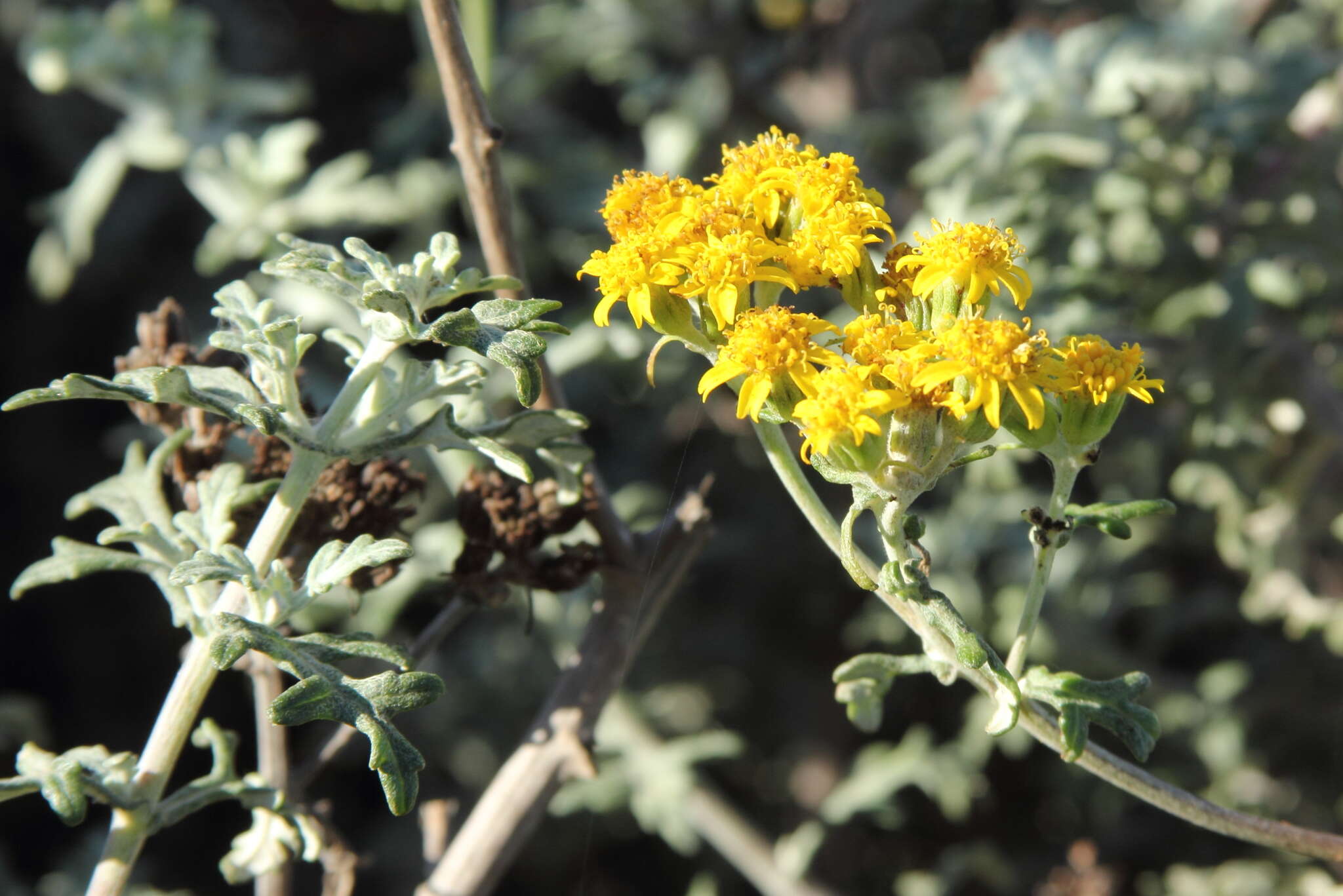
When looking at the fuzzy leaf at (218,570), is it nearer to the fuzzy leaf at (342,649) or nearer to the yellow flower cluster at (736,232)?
the fuzzy leaf at (342,649)

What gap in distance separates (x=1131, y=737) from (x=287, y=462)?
64cm

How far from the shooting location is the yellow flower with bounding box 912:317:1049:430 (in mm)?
712

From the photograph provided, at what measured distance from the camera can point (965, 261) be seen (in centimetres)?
80

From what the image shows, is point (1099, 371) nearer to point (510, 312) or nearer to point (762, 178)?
point (762, 178)

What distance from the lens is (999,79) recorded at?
1766mm

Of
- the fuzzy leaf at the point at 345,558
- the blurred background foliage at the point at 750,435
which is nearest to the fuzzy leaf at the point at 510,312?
the fuzzy leaf at the point at 345,558

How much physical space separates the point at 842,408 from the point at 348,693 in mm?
339

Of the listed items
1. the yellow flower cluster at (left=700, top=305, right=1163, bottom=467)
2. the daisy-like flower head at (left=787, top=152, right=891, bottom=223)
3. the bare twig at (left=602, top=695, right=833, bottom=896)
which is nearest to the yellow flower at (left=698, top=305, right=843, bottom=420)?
the yellow flower cluster at (left=700, top=305, right=1163, bottom=467)

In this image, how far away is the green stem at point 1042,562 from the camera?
0.78 m

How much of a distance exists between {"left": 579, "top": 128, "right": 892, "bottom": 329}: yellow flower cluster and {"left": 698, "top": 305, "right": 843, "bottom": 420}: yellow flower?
2 cm

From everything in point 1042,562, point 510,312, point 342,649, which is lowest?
point 342,649

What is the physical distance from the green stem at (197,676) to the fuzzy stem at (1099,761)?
274 millimetres

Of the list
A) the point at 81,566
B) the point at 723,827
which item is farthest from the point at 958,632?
the point at 723,827

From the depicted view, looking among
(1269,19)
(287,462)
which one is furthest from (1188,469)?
(287,462)
